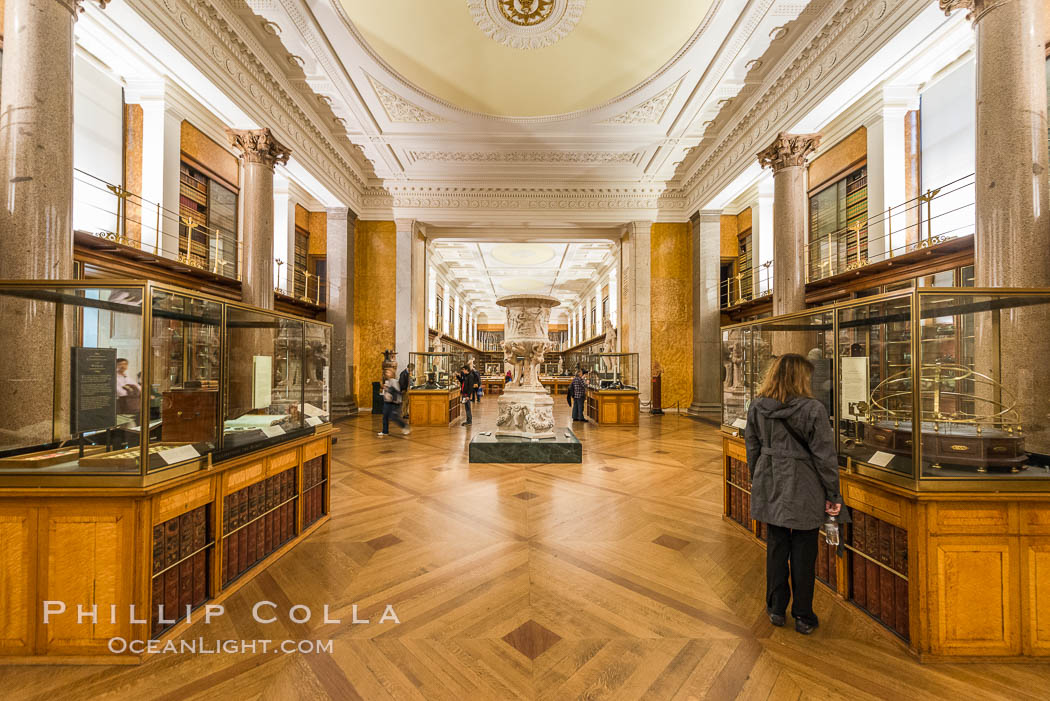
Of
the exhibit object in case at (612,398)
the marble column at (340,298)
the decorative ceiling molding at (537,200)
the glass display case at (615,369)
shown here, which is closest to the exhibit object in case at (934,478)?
the exhibit object in case at (612,398)

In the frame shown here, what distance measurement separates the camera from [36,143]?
3549 millimetres

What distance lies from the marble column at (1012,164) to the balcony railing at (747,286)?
665cm

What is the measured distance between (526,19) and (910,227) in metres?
7.40

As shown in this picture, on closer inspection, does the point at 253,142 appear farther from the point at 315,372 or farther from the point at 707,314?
the point at 707,314

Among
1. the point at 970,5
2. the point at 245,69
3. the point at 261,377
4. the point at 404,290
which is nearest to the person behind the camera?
the point at 261,377

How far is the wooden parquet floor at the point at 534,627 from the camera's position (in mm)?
1768

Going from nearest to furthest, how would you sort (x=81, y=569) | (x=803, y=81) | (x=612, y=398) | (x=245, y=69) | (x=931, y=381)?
(x=81, y=569) → (x=931, y=381) → (x=245, y=69) → (x=803, y=81) → (x=612, y=398)

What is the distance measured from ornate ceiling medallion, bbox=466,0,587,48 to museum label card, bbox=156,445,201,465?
24.9ft

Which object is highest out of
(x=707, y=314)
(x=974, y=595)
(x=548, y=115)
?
(x=548, y=115)

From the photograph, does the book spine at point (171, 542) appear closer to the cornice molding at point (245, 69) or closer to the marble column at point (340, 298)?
the cornice molding at point (245, 69)

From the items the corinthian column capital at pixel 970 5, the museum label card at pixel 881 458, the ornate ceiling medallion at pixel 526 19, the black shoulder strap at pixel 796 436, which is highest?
the ornate ceiling medallion at pixel 526 19

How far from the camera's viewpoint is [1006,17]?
150 inches

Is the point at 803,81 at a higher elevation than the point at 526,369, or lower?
higher

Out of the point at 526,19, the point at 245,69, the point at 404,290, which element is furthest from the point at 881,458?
the point at 404,290
